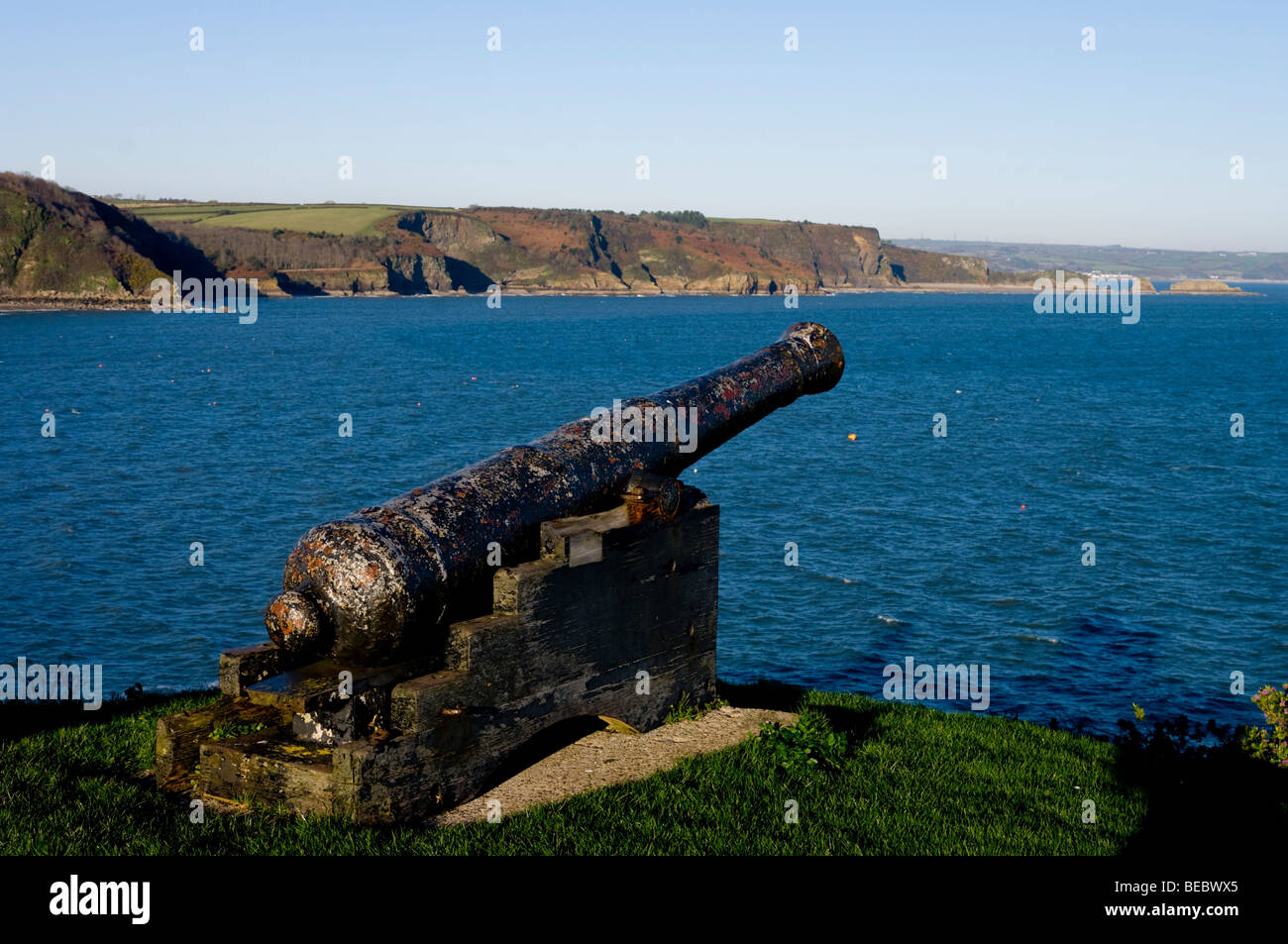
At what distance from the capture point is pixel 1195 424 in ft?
149

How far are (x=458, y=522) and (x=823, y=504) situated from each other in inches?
904

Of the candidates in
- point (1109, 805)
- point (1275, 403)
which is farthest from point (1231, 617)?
point (1275, 403)

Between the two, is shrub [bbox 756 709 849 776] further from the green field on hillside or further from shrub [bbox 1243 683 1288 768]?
the green field on hillside

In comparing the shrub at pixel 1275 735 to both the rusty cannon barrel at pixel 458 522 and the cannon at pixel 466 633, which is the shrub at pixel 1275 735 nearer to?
the cannon at pixel 466 633

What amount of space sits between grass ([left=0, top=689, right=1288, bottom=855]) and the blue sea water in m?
7.70

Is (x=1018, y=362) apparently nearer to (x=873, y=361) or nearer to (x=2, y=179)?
(x=873, y=361)

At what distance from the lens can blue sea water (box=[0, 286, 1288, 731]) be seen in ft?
59.4

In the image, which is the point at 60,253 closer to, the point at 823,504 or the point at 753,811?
the point at 823,504

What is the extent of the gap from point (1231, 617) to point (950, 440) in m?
19.9

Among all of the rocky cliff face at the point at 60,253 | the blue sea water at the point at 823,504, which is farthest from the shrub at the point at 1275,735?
the rocky cliff face at the point at 60,253

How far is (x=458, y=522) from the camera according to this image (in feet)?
21.2

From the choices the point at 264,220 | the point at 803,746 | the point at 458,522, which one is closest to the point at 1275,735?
the point at 803,746

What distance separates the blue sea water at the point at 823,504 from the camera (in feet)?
59.4

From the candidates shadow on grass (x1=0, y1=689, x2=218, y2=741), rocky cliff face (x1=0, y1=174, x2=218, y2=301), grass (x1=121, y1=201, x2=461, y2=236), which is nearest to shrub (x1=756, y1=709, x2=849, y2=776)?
shadow on grass (x1=0, y1=689, x2=218, y2=741)
